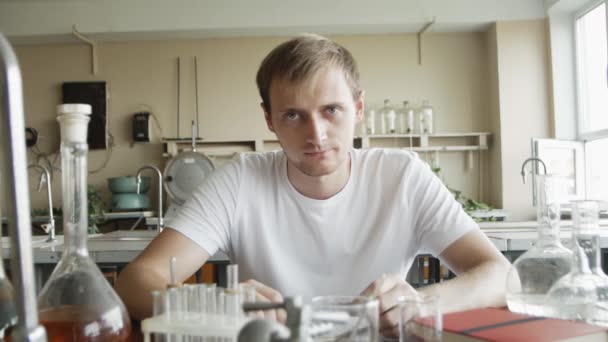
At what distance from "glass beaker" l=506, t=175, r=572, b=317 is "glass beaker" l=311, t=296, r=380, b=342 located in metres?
0.45

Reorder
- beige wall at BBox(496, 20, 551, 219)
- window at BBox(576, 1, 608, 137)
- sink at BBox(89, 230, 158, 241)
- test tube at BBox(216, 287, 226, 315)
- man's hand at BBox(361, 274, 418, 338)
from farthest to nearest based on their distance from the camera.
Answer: beige wall at BBox(496, 20, 551, 219) → window at BBox(576, 1, 608, 137) → sink at BBox(89, 230, 158, 241) → man's hand at BBox(361, 274, 418, 338) → test tube at BBox(216, 287, 226, 315)

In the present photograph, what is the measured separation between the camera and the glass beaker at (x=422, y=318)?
0.67 meters

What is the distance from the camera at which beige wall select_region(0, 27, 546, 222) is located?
19.5ft

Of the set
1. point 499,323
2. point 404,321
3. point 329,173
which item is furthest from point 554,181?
point 329,173

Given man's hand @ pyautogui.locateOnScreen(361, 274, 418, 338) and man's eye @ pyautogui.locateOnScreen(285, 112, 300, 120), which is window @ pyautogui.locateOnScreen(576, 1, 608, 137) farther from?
man's hand @ pyautogui.locateOnScreen(361, 274, 418, 338)

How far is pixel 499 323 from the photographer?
0.75 metres

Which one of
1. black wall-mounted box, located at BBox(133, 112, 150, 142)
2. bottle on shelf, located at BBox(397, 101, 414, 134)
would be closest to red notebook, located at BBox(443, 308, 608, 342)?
bottle on shelf, located at BBox(397, 101, 414, 134)

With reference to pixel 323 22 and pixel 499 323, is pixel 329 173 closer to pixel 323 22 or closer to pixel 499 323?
pixel 499 323

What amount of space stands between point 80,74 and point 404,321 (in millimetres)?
6115

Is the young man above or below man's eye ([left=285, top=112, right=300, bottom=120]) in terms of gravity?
below

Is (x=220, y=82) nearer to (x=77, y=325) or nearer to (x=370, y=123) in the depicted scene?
(x=370, y=123)

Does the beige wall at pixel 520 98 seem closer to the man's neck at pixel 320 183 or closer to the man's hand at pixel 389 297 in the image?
the man's neck at pixel 320 183

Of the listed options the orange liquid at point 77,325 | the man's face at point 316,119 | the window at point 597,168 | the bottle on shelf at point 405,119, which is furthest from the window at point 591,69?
the orange liquid at point 77,325

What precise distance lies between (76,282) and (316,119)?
2.49ft
